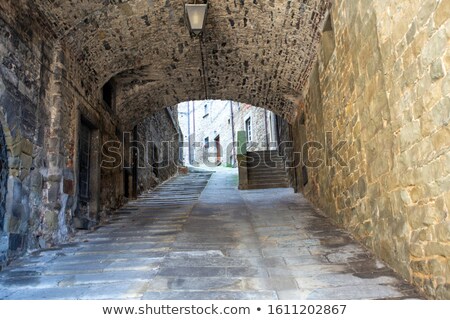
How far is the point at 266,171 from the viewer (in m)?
11.5

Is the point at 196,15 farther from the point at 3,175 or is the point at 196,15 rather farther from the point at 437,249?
the point at 437,249

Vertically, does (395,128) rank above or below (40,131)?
below

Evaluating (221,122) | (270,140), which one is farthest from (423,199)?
(221,122)

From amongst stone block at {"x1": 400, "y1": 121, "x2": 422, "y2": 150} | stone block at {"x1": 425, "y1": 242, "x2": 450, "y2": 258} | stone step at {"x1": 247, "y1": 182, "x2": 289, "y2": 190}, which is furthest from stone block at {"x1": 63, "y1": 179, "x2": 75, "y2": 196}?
stone step at {"x1": 247, "y1": 182, "x2": 289, "y2": 190}

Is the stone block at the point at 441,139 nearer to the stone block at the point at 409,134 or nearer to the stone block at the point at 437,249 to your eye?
the stone block at the point at 409,134

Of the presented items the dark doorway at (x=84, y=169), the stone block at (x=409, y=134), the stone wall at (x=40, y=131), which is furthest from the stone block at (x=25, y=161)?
the stone block at (x=409, y=134)

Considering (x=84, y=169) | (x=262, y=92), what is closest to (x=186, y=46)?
(x=262, y=92)

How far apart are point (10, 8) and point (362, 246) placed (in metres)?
4.17

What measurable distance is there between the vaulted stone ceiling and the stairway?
9.96 feet

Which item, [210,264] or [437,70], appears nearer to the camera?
[437,70]

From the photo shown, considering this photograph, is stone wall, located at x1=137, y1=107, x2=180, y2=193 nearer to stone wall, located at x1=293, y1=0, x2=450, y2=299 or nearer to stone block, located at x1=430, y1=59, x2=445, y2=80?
stone wall, located at x1=293, y1=0, x2=450, y2=299

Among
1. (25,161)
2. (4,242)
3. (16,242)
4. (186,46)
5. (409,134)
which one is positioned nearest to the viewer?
(409,134)

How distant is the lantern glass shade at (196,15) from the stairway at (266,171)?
242 inches

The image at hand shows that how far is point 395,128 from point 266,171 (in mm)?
8555
